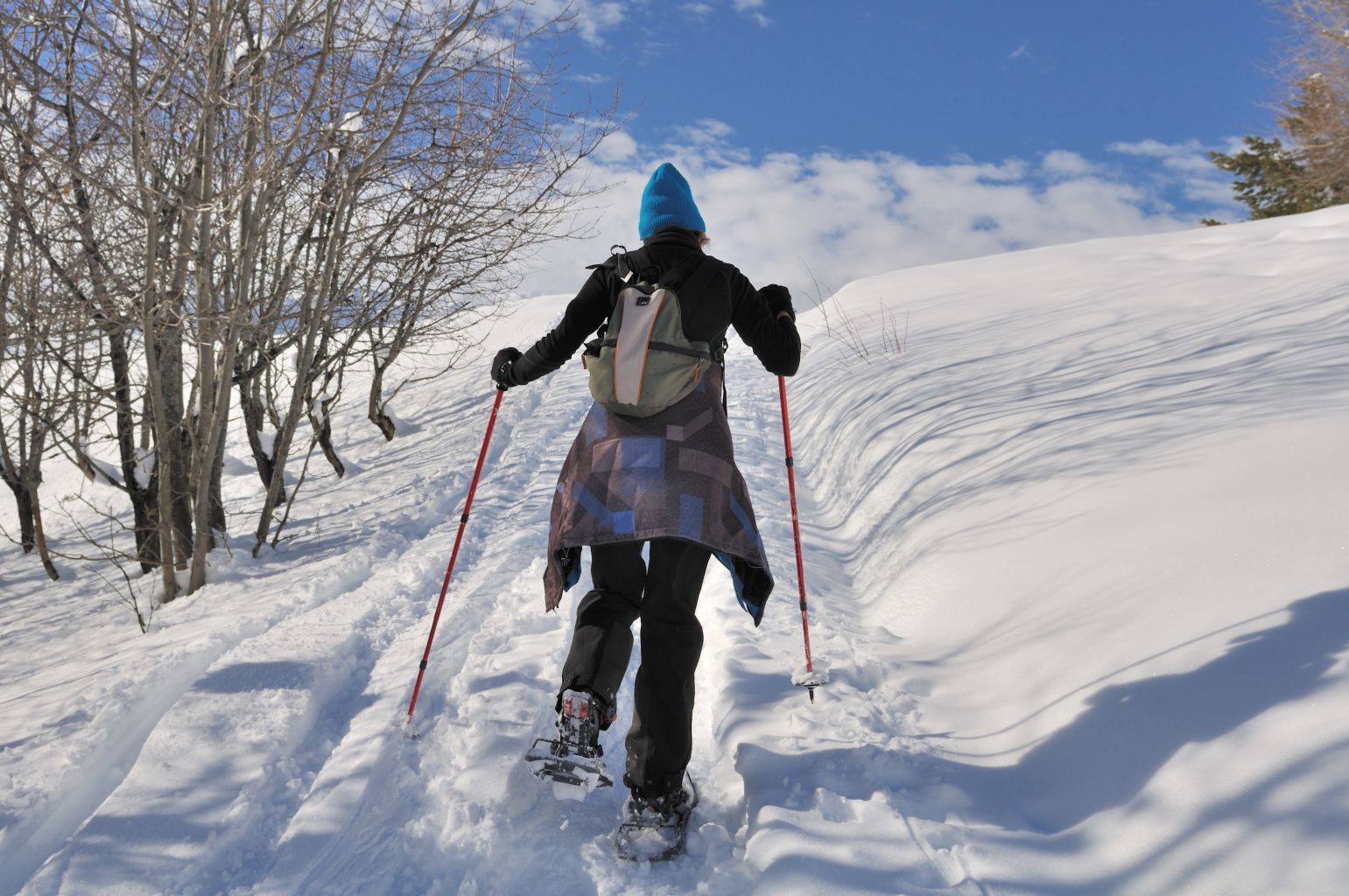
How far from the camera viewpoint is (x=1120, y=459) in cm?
404

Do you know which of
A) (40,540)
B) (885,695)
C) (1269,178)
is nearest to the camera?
(885,695)

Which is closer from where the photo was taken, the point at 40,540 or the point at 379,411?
the point at 40,540

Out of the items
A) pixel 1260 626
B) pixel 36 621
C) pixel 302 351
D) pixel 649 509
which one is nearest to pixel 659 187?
pixel 649 509

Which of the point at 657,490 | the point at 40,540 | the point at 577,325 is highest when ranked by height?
the point at 577,325

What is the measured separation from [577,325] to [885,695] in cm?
184

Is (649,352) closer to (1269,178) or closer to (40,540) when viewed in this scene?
(40,540)

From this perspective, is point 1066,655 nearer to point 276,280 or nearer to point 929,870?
point 929,870

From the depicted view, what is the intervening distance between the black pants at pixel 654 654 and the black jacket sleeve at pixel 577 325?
0.65 meters

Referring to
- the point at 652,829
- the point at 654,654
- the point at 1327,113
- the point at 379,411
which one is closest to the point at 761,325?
the point at 654,654

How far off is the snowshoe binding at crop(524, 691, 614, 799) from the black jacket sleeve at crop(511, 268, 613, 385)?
1001mm

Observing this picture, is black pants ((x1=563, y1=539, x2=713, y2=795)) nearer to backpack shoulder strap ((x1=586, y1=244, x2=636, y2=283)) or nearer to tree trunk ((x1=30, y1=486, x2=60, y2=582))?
backpack shoulder strap ((x1=586, y1=244, x2=636, y2=283))

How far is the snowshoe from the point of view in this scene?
235 cm

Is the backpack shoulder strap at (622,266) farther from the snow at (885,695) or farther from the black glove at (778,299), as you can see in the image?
the snow at (885,695)

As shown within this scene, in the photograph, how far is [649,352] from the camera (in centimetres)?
239
